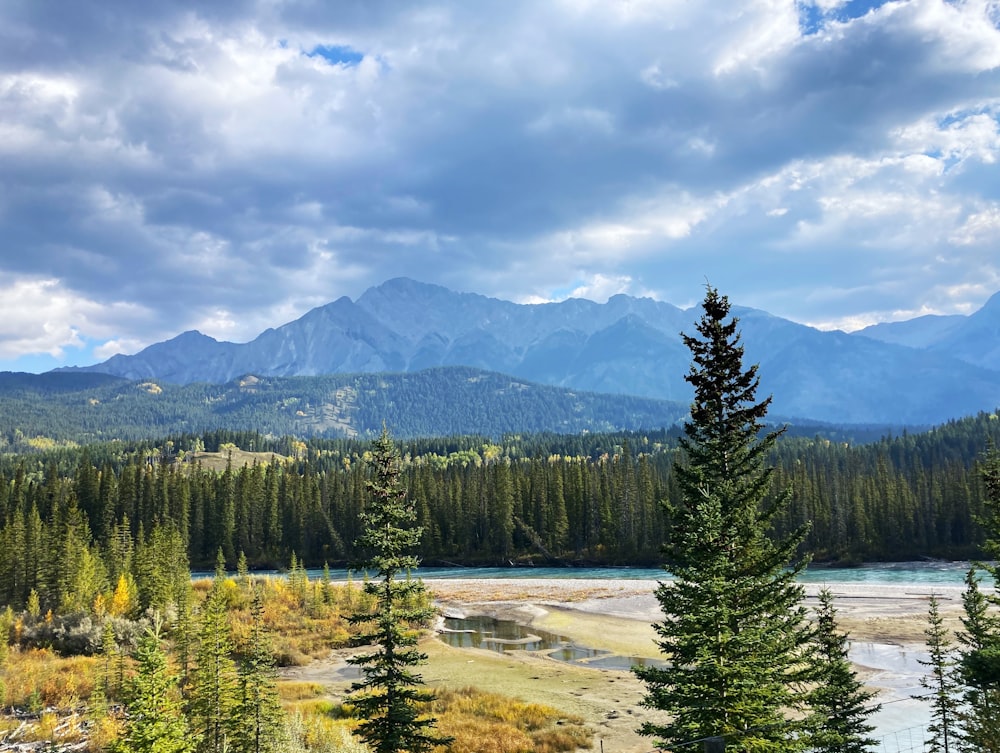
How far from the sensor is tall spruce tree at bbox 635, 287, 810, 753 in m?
16.7

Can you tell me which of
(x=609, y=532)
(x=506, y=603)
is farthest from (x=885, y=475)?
(x=506, y=603)

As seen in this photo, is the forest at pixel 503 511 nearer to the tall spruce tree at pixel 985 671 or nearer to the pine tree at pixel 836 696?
the tall spruce tree at pixel 985 671

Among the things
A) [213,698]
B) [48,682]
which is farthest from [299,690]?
[213,698]

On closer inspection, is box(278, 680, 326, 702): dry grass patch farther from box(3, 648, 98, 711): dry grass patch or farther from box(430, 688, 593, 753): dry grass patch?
box(3, 648, 98, 711): dry grass patch

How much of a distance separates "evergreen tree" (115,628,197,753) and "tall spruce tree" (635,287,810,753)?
38.1 feet

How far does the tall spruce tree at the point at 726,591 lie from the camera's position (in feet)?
54.8

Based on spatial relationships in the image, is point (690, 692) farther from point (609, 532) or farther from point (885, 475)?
point (885, 475)

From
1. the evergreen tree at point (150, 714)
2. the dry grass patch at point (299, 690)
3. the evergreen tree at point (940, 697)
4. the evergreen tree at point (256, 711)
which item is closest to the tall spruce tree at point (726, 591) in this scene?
the evergreen tree at point (940, 697)

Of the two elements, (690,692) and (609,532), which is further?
(609,532)

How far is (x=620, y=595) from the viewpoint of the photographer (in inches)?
3199

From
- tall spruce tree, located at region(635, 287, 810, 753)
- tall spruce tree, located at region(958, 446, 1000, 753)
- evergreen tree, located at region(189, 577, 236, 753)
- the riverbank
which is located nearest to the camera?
tall spruce tree, located at region(635, 287, 810, 753)

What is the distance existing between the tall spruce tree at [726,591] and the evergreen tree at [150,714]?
→ 38.1ft

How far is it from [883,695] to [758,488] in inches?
999

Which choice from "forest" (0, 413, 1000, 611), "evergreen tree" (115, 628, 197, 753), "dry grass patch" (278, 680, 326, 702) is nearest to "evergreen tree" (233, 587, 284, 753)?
"evergreen tree" (115, 628, 197, 753)
